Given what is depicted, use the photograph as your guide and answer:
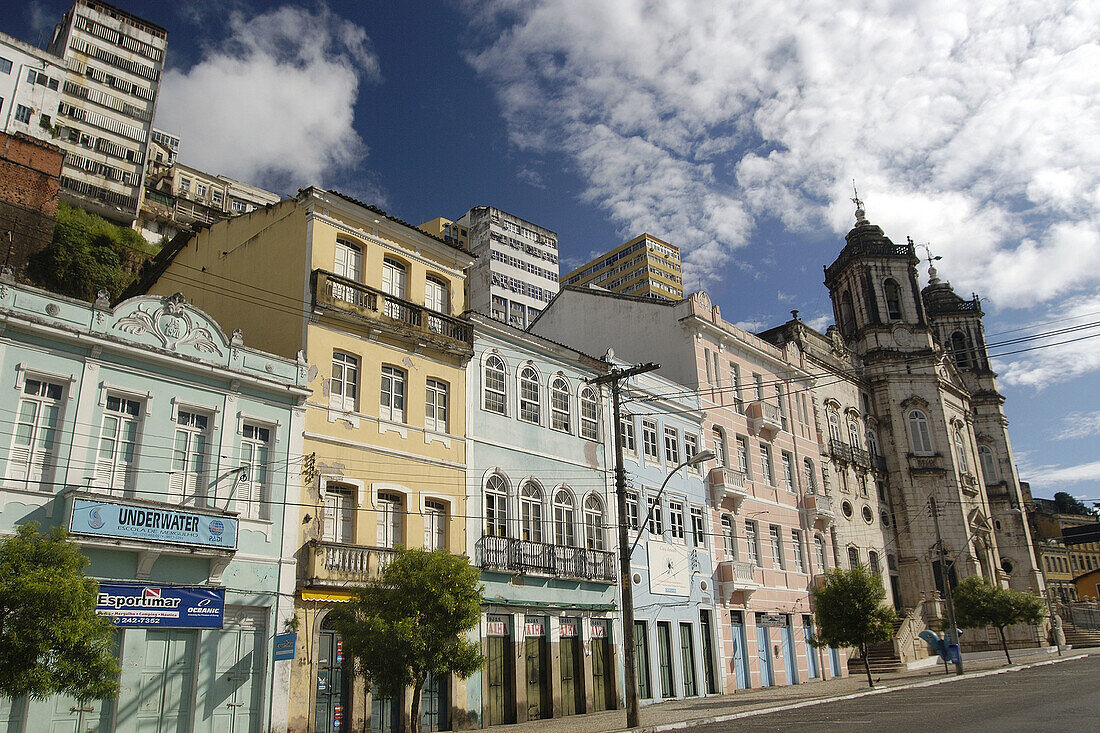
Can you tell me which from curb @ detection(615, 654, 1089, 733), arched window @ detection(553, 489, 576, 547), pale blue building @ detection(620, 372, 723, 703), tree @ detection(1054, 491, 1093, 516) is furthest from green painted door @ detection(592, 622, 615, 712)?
tree @ detection(1054, 491, 1093, 516)

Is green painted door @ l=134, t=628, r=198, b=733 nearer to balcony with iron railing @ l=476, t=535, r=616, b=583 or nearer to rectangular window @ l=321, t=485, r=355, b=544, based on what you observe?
rectangular window @ l=321, t=485, r=355, b=544

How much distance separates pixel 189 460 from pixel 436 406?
24.3 feet

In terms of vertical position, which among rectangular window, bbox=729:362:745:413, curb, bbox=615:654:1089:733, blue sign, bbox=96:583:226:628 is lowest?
curb, bbox=615:654:1089:733

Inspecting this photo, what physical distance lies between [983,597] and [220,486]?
1490 inches

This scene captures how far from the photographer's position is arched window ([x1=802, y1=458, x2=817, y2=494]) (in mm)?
40722

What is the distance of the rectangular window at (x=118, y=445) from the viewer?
16.6 meters

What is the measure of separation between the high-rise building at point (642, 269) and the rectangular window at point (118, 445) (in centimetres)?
8759

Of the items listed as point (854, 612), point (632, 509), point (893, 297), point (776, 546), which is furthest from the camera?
point (893, 297)

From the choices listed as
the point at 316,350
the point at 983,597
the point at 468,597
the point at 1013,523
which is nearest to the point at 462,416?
the point at 316,350

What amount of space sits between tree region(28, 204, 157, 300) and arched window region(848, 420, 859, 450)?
39.1 m

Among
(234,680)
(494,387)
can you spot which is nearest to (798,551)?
(494,387)

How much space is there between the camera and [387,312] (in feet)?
75.5

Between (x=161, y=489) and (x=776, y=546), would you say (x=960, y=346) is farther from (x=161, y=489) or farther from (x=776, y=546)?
(x=161, y=489)

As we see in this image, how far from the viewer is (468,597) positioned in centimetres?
1762
